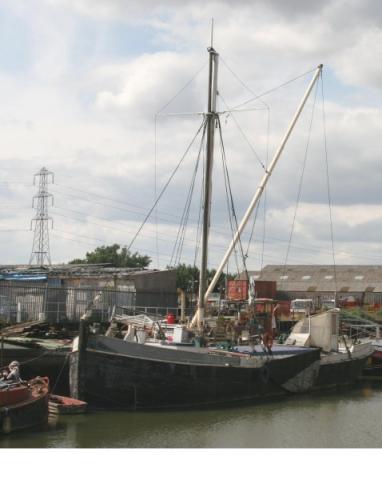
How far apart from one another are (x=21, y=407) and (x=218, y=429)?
5812mm

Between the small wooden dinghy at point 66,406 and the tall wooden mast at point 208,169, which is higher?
the tall wooden mast at point 208,169

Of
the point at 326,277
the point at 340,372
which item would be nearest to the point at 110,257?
the point at 326,277

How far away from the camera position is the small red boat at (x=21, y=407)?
66.3 feet

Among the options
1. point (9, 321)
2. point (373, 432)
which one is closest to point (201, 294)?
point (373, 432)

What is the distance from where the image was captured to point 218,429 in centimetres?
2278

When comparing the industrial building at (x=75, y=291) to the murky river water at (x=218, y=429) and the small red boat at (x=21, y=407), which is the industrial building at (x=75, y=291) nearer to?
the murky river water at (x=218, y=429)

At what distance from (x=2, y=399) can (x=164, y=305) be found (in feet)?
103

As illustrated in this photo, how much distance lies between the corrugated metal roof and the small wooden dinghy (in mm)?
A: 56917

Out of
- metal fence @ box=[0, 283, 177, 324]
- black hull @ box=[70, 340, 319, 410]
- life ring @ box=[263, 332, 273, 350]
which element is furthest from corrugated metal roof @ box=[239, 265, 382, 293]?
black hull @ box=[70, 340, 319, 410]

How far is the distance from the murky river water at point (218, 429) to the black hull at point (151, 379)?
53 centimetres

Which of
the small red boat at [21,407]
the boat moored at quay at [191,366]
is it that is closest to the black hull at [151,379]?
the boat moored at quay at [191,366]

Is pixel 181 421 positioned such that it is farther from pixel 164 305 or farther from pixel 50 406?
pixel 164 305

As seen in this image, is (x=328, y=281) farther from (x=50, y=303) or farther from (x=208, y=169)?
(x=208, y=169)

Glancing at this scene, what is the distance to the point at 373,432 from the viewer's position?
75.3 feet
